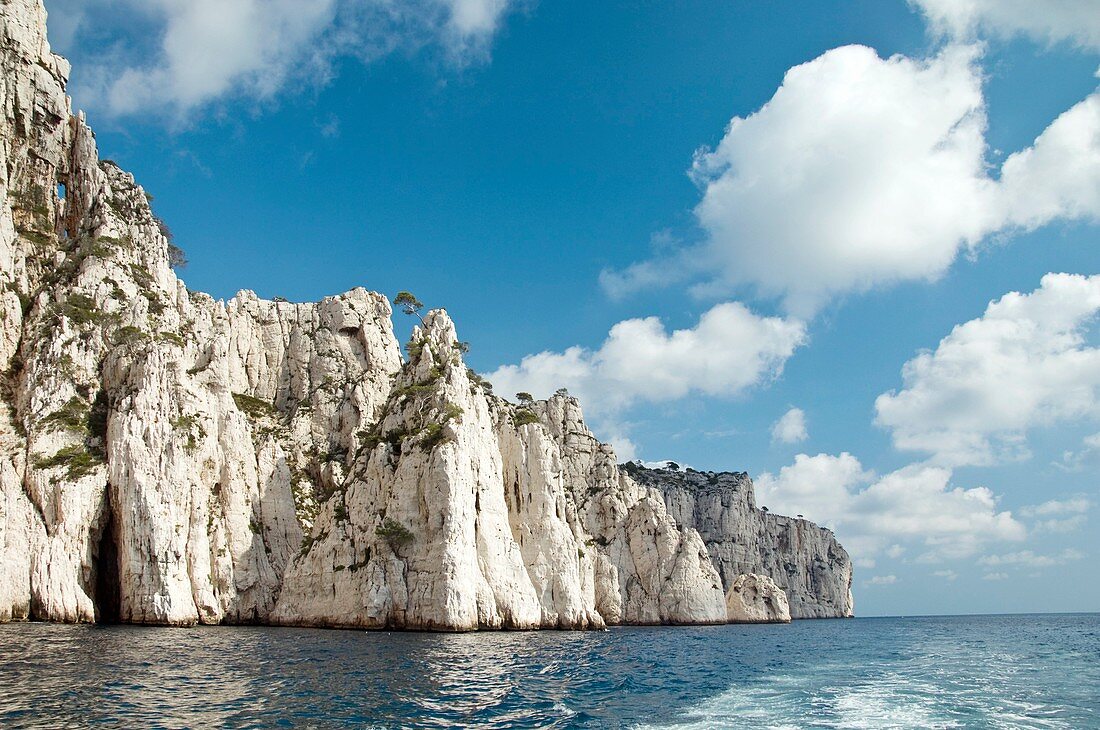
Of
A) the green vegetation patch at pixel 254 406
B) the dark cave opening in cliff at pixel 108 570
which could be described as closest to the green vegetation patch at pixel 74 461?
the dark cave opening in cliff at pixel 108 570

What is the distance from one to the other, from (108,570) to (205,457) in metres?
12.9

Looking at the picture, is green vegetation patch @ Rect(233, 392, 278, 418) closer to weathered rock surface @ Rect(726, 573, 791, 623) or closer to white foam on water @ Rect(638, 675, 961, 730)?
white foam on water @ Rect(638, 675, 961, 730)

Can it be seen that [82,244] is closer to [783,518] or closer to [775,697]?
[775,697]

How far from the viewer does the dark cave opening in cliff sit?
207ft

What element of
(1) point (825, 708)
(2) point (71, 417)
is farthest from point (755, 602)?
(1) point (825, 708)

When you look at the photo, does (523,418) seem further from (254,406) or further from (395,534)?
(254,406)

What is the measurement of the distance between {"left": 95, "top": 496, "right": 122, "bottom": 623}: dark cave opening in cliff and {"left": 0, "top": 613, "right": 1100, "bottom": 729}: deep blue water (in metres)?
12.8

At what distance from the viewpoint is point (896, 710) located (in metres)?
26.7

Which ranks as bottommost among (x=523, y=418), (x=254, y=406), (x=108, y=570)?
(x=108, y=570)

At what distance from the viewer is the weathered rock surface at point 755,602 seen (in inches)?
5295

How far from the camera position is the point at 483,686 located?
30.1 meters

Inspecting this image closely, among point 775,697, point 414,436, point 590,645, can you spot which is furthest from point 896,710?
point 414,436

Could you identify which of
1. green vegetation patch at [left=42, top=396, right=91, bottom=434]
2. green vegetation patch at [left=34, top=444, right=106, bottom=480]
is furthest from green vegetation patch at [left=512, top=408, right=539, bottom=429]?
green vegetation patch at [left=42, top=396, right=91, bottom=434]

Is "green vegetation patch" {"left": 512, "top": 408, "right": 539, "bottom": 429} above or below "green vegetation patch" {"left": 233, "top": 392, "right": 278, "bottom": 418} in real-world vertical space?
below
